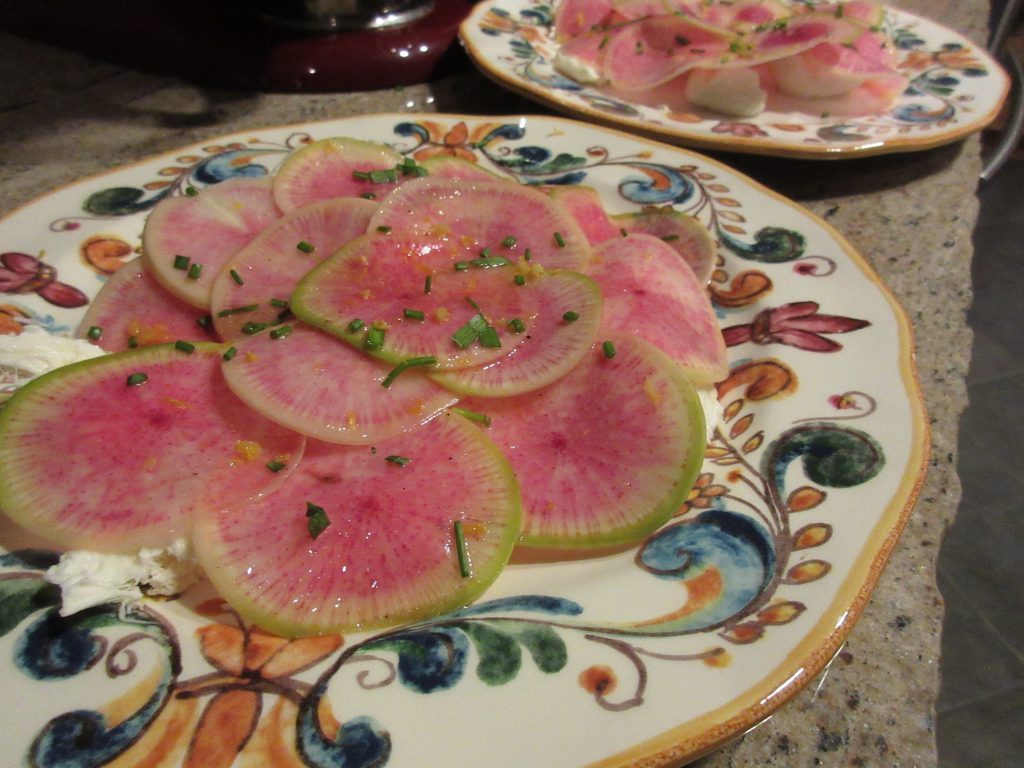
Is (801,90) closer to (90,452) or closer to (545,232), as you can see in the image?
(545,232)

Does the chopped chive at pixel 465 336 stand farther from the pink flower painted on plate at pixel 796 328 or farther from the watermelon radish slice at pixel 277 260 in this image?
the pink flower painted on plate at pixel 796 328

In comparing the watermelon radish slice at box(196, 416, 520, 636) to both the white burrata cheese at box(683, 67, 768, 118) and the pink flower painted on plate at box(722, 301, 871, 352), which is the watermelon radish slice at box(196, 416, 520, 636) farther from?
the white burrata cheese at box(683, 67, 768, 118)

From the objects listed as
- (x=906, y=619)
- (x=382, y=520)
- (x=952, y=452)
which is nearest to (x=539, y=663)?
(x=382, y=520)

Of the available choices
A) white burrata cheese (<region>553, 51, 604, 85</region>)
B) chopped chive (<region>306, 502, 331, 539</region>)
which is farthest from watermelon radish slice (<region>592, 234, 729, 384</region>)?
white burrata cheese (<region>553, 51, 604, 85</region>)

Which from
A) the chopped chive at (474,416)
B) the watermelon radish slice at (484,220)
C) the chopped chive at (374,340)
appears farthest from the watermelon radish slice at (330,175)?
the chopped chive at (474,416)

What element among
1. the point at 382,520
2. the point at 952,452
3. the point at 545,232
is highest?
the point at 545,232

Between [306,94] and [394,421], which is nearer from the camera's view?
[394,421]

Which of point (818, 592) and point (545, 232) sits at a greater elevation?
point (545, 232)
